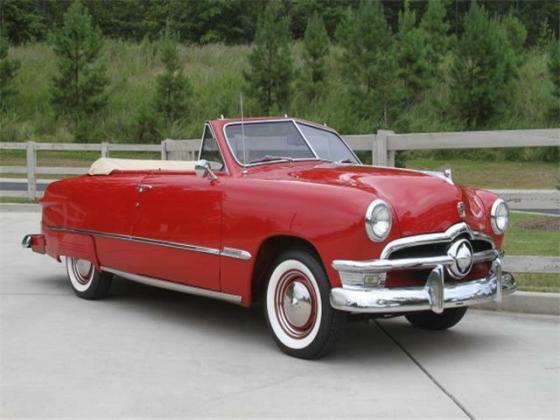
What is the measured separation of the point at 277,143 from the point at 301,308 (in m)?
1.60

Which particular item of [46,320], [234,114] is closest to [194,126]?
[234,114]

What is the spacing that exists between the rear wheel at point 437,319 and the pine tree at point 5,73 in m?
25.9

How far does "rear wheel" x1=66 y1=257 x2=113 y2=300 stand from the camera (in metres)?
7.01

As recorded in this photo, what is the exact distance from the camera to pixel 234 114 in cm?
2638

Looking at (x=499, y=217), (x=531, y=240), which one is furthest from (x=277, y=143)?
(x=531, y=240)

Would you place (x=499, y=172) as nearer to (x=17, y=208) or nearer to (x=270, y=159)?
(x=17, y=208)

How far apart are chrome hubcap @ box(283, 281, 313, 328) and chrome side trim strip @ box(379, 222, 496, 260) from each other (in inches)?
25.1

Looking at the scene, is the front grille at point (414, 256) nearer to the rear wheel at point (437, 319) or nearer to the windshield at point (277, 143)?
the rear wheel at point (437, 319)

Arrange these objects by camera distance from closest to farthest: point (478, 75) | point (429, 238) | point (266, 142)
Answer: point (429, 238)
point (266, 142)
point (478, 75)

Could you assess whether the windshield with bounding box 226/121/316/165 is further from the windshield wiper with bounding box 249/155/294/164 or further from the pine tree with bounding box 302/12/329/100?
the pine tree with bounding box 302/12/329/100

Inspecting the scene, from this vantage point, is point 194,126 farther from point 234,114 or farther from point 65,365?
point 65,365

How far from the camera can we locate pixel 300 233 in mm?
5023

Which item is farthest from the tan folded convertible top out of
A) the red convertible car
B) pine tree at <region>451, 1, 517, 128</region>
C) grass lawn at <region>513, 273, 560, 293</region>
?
pine tree at <region>451, 1, 517, 128</region>

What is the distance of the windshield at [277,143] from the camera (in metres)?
6.09
